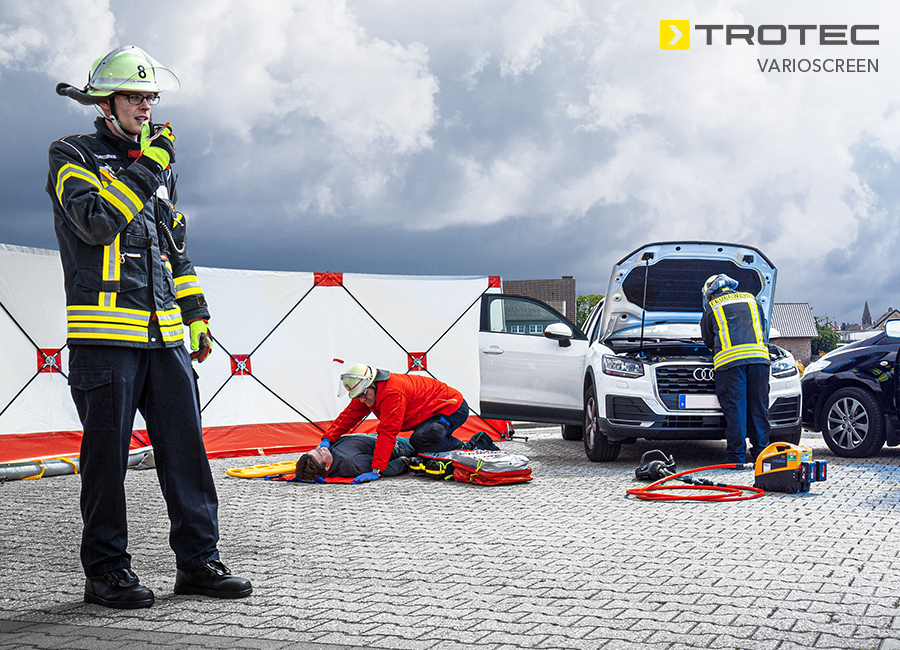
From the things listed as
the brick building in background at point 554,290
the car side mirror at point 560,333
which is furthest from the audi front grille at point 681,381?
the brick building in background at point 554,290

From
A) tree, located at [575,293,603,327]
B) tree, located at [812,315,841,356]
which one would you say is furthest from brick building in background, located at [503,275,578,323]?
tree, located at [812,315,841,356]

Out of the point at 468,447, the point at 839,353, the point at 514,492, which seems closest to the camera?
the point at 514,492

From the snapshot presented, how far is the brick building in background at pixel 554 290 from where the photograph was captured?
7156 cm

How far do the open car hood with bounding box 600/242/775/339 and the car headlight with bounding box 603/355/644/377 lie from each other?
0.73 m

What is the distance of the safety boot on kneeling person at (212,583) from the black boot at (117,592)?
19cm

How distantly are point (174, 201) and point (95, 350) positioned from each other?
0.87 meters

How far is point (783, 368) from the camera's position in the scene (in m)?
9.27

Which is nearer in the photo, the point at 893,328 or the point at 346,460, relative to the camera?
the point at 346,460

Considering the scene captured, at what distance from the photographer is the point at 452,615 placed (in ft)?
11.7

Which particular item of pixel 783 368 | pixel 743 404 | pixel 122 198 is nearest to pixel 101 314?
pixel 122 198

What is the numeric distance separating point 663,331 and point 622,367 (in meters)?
1.19

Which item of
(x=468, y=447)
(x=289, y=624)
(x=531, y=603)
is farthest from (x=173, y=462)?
(x=468, y=447)

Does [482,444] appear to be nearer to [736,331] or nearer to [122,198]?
[736,331]

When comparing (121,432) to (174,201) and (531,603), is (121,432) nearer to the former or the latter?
(174,201)
